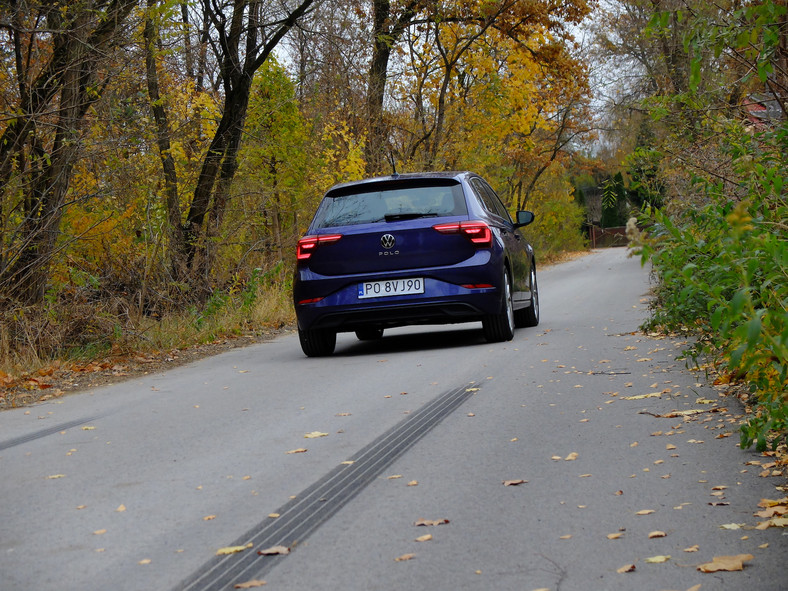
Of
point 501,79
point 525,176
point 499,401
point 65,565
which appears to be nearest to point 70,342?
point 499,401

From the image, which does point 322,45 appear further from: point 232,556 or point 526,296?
point 232,556

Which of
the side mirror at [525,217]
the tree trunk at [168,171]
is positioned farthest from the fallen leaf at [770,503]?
the tree trunk at [168,171]

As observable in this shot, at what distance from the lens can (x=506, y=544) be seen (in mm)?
4102

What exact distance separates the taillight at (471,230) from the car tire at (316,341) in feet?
5.18

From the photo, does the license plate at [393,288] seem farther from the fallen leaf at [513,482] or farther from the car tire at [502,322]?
the fallen leaf at [513,482]

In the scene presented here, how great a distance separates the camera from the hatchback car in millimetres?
10750

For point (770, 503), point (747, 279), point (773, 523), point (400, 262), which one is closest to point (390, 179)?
point (400, 262)

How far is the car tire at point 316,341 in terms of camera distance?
1110cm

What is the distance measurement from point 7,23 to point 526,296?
20.5ft

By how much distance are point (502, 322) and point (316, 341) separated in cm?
188

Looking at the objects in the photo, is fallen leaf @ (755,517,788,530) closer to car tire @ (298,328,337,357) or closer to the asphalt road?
the asphalt road

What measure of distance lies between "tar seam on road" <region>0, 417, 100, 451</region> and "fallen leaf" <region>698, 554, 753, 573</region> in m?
4.49

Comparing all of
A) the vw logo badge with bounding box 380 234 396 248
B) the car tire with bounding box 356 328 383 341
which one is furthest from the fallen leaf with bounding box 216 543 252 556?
the car tire with bounding box 356 328 383 341

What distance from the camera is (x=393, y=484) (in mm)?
5164
